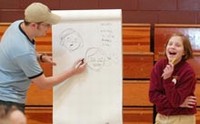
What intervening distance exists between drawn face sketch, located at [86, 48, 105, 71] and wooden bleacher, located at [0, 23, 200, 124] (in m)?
0.92

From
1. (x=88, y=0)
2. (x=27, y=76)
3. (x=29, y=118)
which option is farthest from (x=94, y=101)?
(x=88, y=0)

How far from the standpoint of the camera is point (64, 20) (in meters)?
2.89

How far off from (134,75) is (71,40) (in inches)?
41.8

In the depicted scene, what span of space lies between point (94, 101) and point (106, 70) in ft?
0.72

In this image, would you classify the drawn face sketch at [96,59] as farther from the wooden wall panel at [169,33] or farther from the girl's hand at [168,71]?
the wooden wall panel at [169,33]

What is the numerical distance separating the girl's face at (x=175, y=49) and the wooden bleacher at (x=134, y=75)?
1081 mm

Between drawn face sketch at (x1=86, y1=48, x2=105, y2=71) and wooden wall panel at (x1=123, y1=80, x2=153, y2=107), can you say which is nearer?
drawn face sketch at (x1=86, y1=48, x2=105, y2=71)

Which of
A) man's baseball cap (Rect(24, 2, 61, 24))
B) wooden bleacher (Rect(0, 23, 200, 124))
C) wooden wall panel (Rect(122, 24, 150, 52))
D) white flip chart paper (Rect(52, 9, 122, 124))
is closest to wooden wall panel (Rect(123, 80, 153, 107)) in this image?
wooden bleacher (Rect(0, 23, 200, 124))

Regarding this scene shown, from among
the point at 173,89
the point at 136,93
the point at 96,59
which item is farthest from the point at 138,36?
the point at 173,89

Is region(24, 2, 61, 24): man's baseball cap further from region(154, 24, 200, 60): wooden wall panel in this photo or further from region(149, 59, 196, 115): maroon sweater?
region(154, 24, 200, 60): wooden wall panel

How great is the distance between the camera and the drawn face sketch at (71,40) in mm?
2889

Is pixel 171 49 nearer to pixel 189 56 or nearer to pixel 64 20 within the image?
pixel 189 56

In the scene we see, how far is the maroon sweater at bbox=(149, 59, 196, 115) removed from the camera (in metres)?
2.60

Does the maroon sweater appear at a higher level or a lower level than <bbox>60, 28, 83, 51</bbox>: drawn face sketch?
lower
